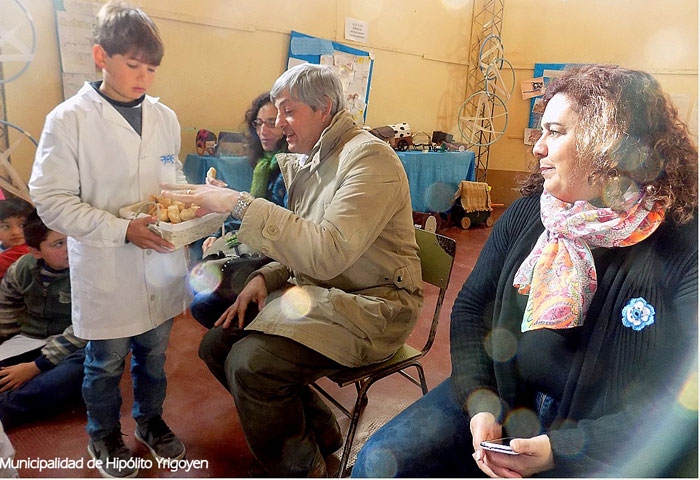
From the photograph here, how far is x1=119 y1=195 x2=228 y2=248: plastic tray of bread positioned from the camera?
4.71 ft

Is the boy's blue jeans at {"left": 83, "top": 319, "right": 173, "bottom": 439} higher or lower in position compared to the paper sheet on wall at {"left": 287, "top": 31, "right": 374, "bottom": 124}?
lower

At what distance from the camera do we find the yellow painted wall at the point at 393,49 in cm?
346

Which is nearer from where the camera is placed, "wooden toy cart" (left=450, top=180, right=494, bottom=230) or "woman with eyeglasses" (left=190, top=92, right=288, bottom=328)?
"woman with eyeglasses" (left=190, top=92, right=288, bottom=328)

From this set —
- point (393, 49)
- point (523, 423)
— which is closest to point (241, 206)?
point (523, 423)

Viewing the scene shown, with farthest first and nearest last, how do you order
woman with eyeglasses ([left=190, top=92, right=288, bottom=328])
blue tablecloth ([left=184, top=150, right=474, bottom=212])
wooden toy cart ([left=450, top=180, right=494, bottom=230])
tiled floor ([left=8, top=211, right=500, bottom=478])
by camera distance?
1. wooden toy cart ([left=450, top=180, right=494, bottom=230])
2. blue tablecloth ([left=184, top=150, right=474, bottom=212])
3. woman with eyeglasses ([left=190, top=92, right=288, bottom=328])
4. tiled floor ([left=8, top=211, right=500, bottom=478])

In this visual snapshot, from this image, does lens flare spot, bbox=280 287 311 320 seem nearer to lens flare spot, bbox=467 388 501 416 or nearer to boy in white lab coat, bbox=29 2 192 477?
boy in white lab coat, bbox=29 2 192 477

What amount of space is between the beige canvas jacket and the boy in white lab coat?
37 cm

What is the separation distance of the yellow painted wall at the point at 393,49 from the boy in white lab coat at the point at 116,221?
1.81m

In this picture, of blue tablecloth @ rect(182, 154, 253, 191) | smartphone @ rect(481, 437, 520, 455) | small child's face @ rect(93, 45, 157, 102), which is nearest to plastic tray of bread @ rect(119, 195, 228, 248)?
small child's face @ rect(93, 45, 157, 102)

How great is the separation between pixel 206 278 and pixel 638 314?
1463mm

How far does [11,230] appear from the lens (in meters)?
2.33

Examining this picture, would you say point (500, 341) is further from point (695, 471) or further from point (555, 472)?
point (695, 471)

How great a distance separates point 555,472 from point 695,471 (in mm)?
244

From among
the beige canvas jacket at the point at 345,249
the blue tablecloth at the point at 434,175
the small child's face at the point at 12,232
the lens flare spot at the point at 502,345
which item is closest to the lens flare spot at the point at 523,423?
the lens flare spot at the point at 502,345
